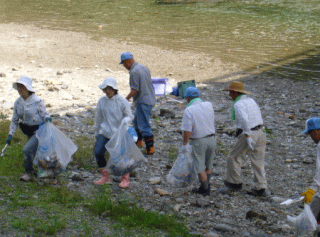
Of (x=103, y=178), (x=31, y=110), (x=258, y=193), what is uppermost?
(x=31, y=110)

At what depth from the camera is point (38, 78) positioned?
12.1m

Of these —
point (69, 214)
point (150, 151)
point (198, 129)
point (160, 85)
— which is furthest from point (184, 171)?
point (160, 85)

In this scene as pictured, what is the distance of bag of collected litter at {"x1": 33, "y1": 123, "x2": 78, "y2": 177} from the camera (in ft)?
17.8

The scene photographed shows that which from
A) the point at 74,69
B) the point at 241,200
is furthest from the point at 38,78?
the point at 241,200

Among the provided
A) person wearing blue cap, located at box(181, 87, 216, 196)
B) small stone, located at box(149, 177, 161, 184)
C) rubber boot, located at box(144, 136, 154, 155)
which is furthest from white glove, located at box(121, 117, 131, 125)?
rubber boot, located at box(144, 136, 154, 155)

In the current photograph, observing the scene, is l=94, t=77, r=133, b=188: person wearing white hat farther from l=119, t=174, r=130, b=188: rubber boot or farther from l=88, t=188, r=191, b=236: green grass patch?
l=88, t=188, r=191, b=236: green grass patch

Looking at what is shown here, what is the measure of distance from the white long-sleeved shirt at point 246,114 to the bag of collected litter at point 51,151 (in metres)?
2.26

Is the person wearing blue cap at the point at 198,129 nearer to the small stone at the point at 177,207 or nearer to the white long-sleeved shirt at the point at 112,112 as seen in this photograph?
the small stone at the point at 177,207

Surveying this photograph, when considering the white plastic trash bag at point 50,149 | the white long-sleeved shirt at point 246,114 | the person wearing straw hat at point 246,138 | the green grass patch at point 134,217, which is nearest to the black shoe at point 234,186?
the person wearing straw hat at point 246,138

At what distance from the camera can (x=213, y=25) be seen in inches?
880

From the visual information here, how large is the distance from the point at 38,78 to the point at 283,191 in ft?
26.6

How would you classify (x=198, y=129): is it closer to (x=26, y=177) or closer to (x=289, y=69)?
(x=26, y=177)

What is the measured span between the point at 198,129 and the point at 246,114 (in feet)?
2.23

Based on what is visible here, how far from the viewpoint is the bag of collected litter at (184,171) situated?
5551 mm
